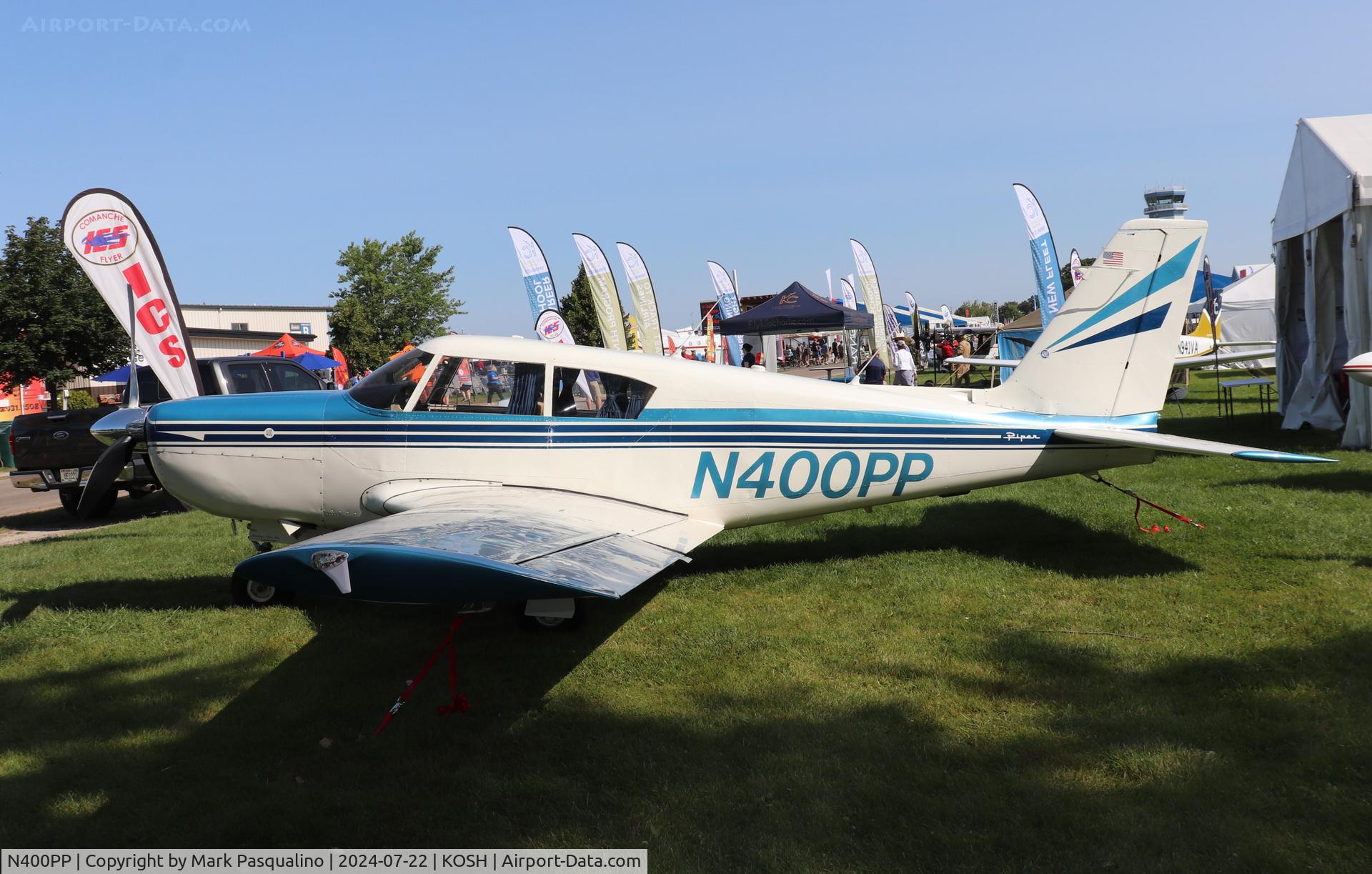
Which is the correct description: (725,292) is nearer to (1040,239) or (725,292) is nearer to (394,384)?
(1040,239)

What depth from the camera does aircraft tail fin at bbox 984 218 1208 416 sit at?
6328 millimetres

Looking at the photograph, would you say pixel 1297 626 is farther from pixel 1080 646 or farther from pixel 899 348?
pixel 899 348

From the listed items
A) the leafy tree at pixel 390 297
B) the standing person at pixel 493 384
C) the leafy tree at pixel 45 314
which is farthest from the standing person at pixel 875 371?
the leafy tree at pixel 390 297

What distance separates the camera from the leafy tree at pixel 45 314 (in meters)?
23.4

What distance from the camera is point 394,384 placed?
19.7 feet

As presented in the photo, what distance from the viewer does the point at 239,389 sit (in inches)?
451

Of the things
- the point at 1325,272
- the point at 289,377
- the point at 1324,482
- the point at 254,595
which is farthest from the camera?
the point at 1325,272

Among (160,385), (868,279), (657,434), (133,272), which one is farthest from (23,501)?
(868,279)

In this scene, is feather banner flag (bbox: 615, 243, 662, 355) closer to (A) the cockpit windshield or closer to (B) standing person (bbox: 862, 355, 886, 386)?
(B) standing person (bbox: 862, 355, 886, 386)

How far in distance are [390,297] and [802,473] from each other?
56258 mm

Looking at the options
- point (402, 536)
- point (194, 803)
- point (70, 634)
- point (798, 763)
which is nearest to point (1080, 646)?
point (798, 763)

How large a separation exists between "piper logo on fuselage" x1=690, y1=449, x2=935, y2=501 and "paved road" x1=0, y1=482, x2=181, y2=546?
28.4 feet

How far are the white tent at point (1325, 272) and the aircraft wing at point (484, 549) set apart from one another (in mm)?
9525

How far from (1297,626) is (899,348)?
13.4 metres
